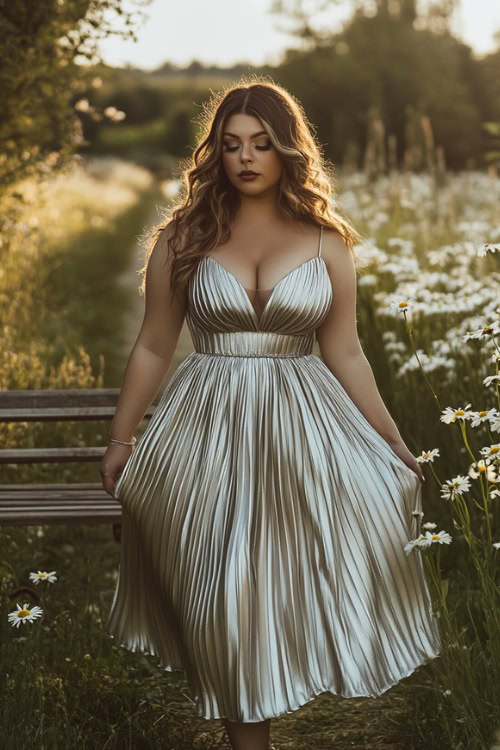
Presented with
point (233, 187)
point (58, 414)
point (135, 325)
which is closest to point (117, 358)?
point (135, 325)

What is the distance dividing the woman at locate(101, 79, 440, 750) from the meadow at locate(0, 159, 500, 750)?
0.20 metres

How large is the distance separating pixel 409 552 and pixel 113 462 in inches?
37.0

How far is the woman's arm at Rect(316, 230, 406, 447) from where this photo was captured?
3057 mm

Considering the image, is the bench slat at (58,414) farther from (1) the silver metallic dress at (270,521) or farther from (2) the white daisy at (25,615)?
(2) the white daisy at (25,615)

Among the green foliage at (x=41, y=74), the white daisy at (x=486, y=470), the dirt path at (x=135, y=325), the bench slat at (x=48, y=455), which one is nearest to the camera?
the white daisy at (x=486, y=470)

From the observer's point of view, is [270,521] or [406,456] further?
[406,456]

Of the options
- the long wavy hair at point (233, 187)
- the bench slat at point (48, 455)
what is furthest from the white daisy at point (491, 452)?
the bench slat at point (48, 455)

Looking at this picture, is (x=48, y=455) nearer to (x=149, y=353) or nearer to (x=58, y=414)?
(x=58, y=414)

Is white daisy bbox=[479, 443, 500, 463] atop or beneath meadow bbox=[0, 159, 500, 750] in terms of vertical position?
atop

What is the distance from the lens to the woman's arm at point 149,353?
312cm

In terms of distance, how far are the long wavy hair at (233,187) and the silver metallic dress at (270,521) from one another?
0.10 metres

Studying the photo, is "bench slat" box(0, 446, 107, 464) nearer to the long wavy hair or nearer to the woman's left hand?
the long wavy hair

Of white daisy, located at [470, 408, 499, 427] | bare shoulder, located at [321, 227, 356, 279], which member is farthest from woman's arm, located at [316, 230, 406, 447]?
white daisy, located at [470, 408, 499, 427]

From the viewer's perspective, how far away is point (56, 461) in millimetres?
4250
